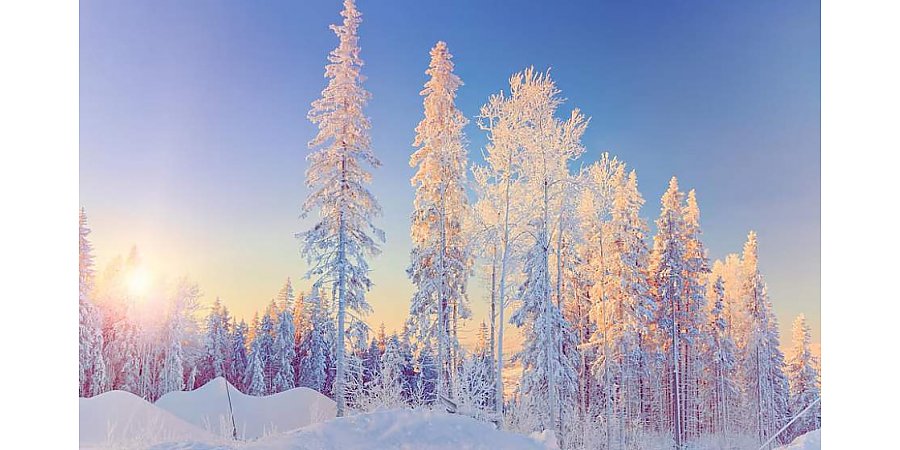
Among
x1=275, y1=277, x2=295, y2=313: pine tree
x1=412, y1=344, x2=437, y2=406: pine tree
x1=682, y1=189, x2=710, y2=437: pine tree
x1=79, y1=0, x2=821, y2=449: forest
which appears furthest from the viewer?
x1=682, y1=189, x2=710, y2=437: pine tree

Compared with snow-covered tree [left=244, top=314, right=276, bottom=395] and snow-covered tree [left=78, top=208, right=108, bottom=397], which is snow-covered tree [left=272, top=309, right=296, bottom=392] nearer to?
snow-covered tree [left=244, top=314, right=276, bottom=395]

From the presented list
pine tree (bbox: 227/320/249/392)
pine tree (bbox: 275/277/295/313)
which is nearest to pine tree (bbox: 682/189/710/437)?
pine tree (bbox: 275/277/295/313)

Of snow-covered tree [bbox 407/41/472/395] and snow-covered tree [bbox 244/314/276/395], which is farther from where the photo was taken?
snow-covered tree [bbox 244/314/276/395]

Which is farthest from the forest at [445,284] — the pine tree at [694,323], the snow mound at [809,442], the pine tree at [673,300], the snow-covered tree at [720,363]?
the snow-covered tree at [720,363]

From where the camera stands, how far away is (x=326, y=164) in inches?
294

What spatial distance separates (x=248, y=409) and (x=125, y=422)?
3.96 feet

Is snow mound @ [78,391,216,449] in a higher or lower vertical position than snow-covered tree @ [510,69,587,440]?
lower

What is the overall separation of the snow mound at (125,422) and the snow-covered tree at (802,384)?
673 cm

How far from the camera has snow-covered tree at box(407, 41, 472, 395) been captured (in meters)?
7.33

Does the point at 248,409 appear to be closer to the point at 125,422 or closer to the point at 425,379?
the point at 125,422

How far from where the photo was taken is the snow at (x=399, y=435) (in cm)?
542

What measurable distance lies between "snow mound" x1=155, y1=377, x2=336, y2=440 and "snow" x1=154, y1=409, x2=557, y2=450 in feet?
5.26

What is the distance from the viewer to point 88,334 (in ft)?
24.7
